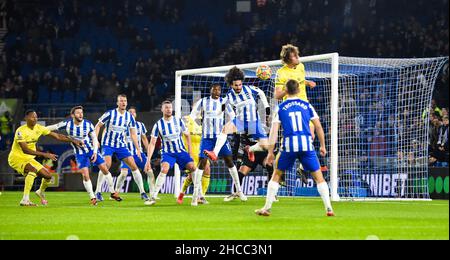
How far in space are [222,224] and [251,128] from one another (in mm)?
5598

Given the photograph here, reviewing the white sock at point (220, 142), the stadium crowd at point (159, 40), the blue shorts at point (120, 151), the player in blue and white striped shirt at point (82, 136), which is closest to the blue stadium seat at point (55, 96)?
the stadium crowd at point (159, 40)

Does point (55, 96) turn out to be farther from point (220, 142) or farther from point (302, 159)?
point (302, 159)

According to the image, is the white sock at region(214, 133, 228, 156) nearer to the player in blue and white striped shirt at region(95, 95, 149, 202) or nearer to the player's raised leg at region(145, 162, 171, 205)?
the player's raised leg at region(145, 162, 171, 205)

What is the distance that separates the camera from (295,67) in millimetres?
14320

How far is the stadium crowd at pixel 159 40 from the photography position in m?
32.8

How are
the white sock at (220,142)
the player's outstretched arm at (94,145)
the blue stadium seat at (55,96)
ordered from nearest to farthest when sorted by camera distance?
the white sock at (220,142), the player's outstretched arm at (94,145), the blue stadium seat at (55,96)

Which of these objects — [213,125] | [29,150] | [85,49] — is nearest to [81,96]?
[85,49]

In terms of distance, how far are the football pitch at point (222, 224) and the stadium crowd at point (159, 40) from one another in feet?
61.1

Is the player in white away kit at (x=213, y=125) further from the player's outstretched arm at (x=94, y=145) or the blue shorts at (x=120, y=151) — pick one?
the player's outstretched arm at (x=94, y=145)

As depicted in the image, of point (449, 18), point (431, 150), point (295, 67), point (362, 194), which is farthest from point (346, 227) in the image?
point (449, 18)

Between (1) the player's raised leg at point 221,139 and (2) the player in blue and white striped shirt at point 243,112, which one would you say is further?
(2) the player in blue and white striped shirt at point 243,112

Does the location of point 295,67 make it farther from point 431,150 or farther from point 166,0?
point 166,0

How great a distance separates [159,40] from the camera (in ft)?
123

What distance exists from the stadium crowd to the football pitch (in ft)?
61.1
